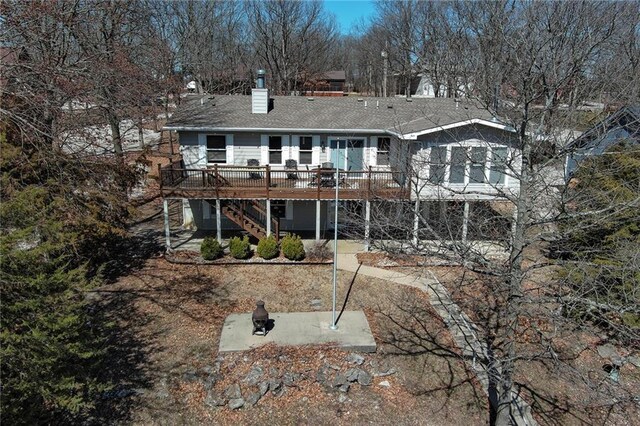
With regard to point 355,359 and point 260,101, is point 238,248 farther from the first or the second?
point 260,101

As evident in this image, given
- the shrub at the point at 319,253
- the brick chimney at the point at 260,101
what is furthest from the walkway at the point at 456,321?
the brick chimney at the point at 260,101

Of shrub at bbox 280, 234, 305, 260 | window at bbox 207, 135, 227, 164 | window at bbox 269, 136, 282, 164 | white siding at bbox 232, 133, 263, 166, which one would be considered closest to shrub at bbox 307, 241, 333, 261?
shrub at bbox 280, 234, 305, 260

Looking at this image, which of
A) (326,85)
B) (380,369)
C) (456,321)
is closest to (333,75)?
(326,85)

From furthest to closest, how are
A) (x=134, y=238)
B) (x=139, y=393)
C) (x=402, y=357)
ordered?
(x=134, y=238) → (x=402, y=357) → (x=139, y=393)

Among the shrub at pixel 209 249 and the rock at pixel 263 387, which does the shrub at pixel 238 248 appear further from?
the rock at pixel 263 387

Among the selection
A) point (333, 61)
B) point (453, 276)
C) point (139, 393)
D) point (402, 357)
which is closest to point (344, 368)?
point (402, 357)

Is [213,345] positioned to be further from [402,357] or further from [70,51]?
[70,51]
